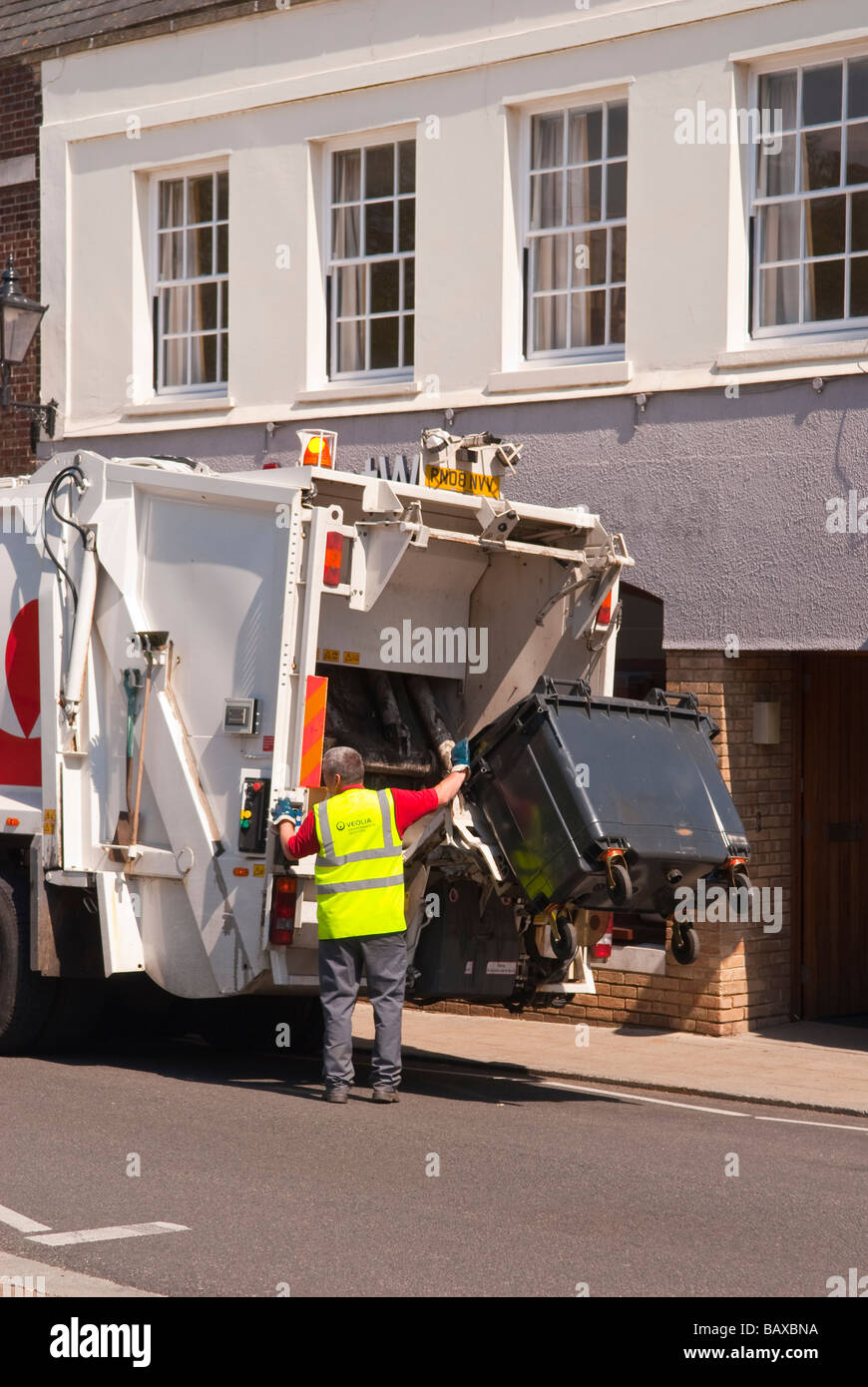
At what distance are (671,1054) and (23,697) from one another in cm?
404

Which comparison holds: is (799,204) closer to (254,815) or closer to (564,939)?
(564,939)

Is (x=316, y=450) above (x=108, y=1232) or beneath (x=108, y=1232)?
above

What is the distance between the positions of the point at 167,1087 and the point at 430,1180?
2.19 meters

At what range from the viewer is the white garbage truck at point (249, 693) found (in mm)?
8320

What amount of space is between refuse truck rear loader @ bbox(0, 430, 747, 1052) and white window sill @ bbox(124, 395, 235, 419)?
4.20 metres

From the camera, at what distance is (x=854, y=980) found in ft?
39.1

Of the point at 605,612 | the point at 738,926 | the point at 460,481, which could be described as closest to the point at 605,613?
the point at 605,612

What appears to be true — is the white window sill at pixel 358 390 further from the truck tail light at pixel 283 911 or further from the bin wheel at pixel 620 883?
the bin wheel at pixel 620 883

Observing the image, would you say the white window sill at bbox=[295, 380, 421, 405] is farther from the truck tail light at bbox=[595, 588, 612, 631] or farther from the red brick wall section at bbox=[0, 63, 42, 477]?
the truck tail light at bbox=[595, 588, 612, 631]

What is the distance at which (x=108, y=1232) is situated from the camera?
5.96m

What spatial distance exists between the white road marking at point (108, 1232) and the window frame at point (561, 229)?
6.93 metres

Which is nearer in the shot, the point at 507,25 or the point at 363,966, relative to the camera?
the point at 363,966
